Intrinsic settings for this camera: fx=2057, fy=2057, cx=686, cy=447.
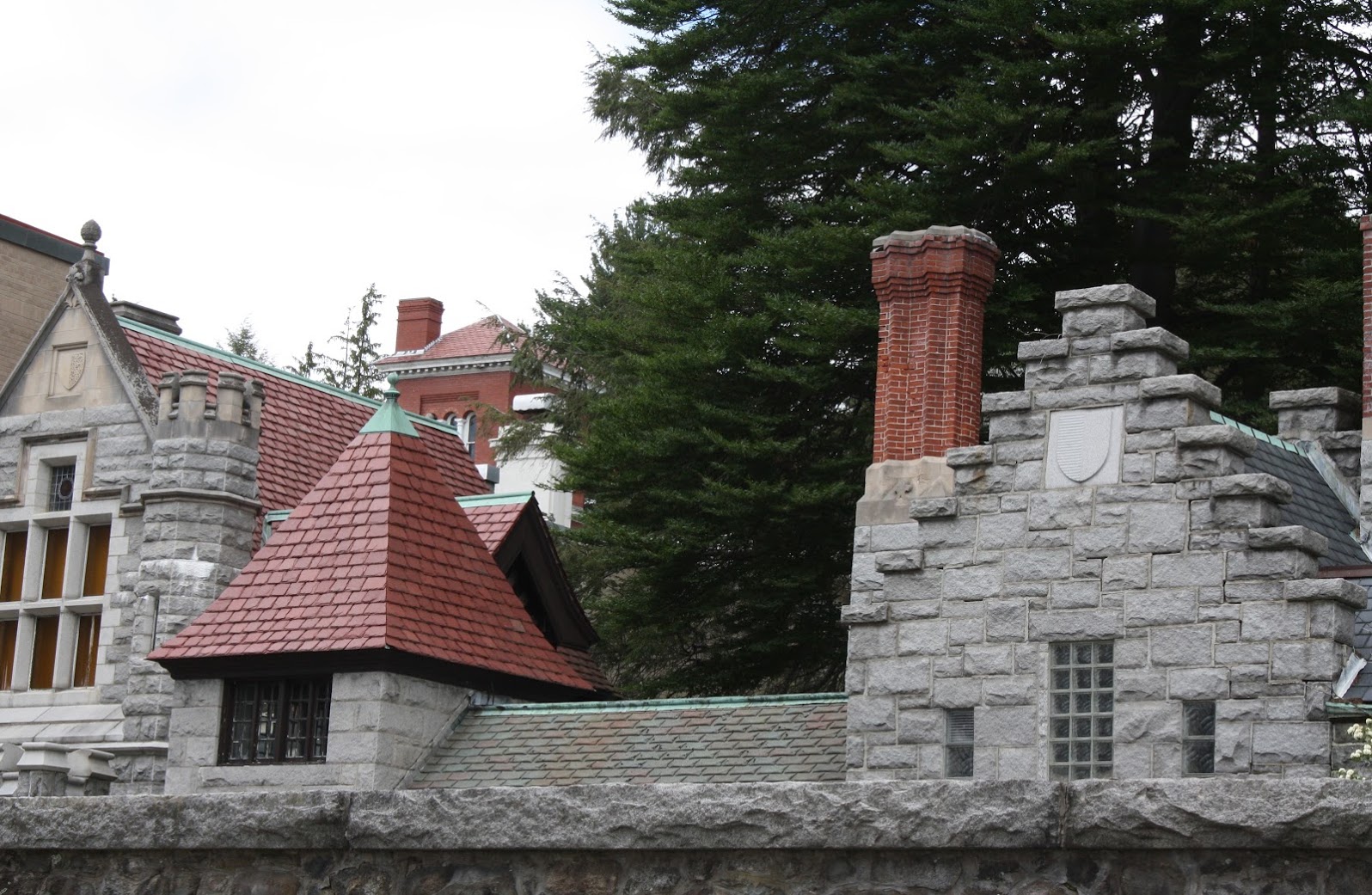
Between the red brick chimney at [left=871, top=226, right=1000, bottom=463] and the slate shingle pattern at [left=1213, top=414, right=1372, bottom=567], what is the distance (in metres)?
2.33

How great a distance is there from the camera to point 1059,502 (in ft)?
→ 53.2

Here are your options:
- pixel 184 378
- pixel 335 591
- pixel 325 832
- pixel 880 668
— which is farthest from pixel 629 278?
pixel 325 832

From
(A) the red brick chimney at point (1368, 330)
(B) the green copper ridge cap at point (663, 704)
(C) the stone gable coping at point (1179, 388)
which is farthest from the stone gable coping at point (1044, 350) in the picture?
(B) the green copper ridge cap at point (663, 704)

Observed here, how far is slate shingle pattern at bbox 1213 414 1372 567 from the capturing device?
55.2 ft

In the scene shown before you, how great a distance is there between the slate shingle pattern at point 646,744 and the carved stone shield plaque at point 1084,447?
3.05 meters

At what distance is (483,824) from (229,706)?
1284 cm

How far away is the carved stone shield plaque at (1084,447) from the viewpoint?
16.0 meters

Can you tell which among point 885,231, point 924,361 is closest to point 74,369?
point 885,231

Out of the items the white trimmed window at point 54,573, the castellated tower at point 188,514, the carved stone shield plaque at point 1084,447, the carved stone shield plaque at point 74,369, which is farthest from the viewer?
the carved stone shield plaque at point 74,369

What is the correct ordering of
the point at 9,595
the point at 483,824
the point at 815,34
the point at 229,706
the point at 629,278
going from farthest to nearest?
the point at 629,278
the point at 815,34
the point at 9,595
the point at 229,706
the point at 483,824

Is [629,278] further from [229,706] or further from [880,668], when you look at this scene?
[880,668]

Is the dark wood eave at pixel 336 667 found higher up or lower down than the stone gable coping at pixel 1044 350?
lower down

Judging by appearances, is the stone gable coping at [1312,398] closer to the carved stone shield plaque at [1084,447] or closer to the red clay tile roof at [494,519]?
the carved stone shield plaque at [1084,447]

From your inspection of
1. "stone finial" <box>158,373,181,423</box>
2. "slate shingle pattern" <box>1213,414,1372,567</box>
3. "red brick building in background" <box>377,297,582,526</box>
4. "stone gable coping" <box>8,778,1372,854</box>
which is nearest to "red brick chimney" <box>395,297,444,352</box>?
"red brick building in background" <box>377,297,582,526</box>
